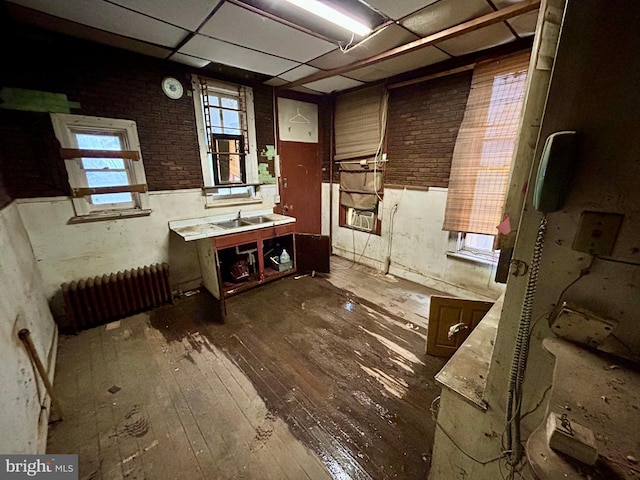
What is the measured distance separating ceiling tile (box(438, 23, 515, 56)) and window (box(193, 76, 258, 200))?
265cm

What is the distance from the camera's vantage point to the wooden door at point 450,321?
2.15 meters

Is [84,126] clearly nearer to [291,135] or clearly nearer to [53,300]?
[53,300]

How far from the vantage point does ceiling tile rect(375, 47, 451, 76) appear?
2.84m

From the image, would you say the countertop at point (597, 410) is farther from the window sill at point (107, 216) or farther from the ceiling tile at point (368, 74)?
the window sill at point (107, 216)

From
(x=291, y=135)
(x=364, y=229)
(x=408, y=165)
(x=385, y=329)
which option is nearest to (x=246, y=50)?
(x=291, y=135)

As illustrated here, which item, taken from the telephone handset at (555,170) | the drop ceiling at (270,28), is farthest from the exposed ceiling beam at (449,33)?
the telephone handset at (555,170)

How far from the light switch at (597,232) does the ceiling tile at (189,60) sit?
3676mm

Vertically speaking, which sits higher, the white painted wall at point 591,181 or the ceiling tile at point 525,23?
the ceiling tile at point 525,23

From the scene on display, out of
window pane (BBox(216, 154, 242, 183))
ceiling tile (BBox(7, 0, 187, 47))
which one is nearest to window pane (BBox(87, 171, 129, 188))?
window pane (BBox(216, 154, 242, 183))

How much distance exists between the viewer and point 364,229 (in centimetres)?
452

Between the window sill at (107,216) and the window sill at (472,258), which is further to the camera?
the window sill at (472,258)

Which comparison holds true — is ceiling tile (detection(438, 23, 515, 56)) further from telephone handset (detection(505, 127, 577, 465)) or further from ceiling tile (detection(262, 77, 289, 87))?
telephone handset (detection(505, 127, 577, 465))

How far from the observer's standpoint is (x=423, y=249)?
3.69m

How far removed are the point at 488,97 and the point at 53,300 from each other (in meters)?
5.06
